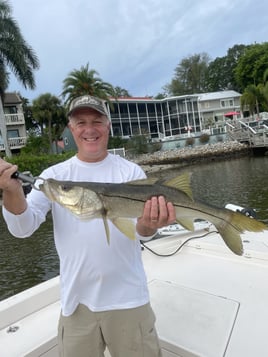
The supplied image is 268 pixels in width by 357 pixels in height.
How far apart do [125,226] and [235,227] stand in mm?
665

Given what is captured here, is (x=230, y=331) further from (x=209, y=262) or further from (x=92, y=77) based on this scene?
(x=92, y=77)

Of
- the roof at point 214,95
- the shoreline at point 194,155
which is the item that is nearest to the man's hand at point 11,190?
the shoreline at point 194,155

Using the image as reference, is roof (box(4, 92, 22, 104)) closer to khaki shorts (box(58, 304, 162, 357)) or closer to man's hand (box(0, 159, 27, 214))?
man's hand (box(0, 159, 27, 214))

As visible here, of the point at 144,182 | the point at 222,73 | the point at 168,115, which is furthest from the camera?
the point at 222,73

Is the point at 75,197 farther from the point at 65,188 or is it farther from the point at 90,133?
the point at 90,133

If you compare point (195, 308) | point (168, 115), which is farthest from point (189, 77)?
point (195, 308)

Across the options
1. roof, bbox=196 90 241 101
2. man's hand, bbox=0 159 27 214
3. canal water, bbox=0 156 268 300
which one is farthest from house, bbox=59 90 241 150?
man's hand, bbox=0 159 27 214

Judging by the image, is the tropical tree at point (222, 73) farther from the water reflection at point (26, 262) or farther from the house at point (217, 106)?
the water reflection at point (26, 262)

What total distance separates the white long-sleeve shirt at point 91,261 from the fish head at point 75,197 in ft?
0.45

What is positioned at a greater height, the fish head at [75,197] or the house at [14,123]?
the house at [14,123]

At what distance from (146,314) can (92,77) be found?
3950 cm

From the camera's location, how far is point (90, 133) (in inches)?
90.0

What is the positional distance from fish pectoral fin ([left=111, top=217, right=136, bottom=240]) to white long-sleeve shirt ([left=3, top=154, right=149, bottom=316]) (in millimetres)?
169

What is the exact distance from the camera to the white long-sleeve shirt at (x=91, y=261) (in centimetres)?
204
